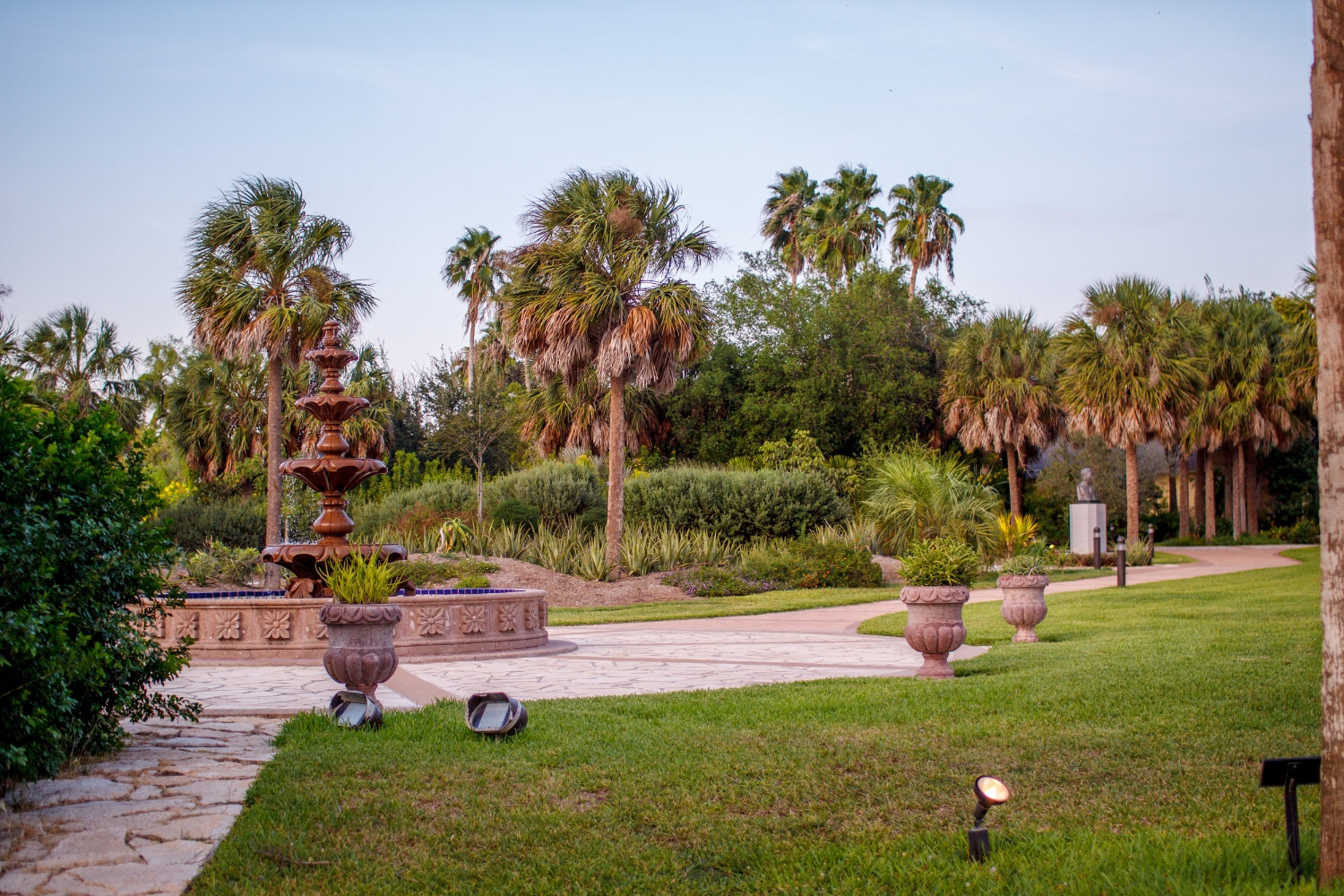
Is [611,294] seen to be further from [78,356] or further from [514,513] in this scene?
[78,356]

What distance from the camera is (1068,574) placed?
2405 cm

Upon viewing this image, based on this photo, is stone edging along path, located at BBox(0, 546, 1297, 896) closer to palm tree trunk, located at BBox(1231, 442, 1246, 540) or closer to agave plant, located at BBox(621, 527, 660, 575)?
agave plant, located at BBox(621, 527, 660, 575)

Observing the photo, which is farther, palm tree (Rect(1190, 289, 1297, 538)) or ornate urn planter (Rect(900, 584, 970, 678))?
palm tree (Rect(1190, 289, 1297, 538))

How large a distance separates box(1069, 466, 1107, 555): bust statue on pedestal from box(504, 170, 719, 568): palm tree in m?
13.0

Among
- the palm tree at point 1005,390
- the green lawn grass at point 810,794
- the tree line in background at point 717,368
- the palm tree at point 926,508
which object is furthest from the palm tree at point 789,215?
the green lawn grass at point 810,794

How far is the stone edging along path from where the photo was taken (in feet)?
13.8

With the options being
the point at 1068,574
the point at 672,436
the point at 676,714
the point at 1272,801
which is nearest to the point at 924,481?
the point at 1068,574

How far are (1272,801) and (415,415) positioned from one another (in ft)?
123

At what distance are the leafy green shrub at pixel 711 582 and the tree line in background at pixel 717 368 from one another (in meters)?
1.43

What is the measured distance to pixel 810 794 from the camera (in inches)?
196

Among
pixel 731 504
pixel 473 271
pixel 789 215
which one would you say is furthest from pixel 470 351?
pixel 731 504

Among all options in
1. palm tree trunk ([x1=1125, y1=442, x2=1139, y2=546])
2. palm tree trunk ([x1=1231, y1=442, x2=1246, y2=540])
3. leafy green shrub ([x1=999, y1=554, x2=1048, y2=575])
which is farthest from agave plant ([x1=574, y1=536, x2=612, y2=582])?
palm tree trunk ([x1=1231, y1=442, x2=1246, y2=540])

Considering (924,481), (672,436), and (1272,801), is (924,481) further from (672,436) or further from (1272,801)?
(1272,801)

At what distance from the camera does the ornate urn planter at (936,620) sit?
8.66 m
